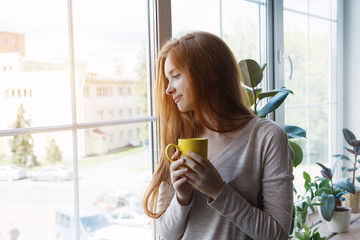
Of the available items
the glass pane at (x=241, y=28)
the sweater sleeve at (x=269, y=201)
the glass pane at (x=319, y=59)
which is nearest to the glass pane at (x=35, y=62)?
the sweater sleeve at (x=269, y=201)

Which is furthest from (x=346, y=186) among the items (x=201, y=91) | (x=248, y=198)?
(x=201, y=91)

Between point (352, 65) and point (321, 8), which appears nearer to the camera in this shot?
point (321, 8)

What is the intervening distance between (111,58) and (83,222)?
2.29ft

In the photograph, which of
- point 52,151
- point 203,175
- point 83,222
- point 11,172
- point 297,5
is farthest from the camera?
point 297,5

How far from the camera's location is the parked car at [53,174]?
140 centimetres

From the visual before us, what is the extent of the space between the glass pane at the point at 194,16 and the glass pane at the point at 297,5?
0.88 metres

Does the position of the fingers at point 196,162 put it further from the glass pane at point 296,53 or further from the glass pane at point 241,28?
the glass pane at point 296,53

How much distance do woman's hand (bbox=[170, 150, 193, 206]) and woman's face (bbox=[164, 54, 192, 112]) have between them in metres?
0.17

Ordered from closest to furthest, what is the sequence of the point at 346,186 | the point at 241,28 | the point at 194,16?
the point at 194,16 < the point at 241,28 < the point at 346,186

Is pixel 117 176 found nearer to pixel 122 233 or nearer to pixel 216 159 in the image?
pixel 122 233

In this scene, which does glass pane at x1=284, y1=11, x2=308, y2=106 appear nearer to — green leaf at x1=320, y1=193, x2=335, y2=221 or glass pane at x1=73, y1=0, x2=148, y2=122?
green leaf at x1=320, y1=193, x2=335, y2=221

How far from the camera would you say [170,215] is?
1.21 metres

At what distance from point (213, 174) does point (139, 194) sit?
85 centimetres

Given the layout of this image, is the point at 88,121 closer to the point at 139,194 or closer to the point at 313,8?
the point at 139,194
